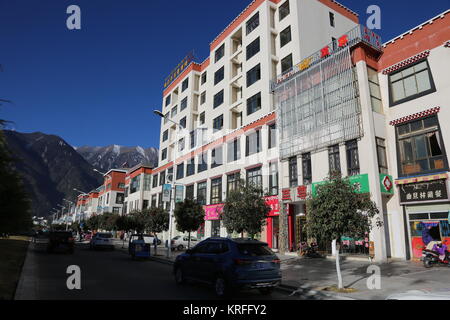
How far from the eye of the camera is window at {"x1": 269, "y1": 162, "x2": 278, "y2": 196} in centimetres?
2731

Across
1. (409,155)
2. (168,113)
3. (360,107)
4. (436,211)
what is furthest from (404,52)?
(168,113)

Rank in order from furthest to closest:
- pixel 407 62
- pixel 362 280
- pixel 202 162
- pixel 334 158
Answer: pixel 202 162
pixel 334 158
pixel 407 62
pixel 362 280

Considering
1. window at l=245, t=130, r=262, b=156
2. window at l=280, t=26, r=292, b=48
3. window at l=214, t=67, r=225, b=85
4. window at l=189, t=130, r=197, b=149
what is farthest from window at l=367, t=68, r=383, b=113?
window at l=189, t=130, r=197, b=149

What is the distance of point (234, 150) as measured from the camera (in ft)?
112

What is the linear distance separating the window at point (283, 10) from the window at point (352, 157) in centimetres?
1934

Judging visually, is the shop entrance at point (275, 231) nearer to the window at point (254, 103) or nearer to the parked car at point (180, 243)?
the parked car at point (180, 243)

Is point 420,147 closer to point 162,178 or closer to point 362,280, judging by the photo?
point 362,280

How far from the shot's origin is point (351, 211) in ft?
36.0

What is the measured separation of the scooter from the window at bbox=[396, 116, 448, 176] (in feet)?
14.5

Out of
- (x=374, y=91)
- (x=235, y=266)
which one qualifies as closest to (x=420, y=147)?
(x=374, y=91)

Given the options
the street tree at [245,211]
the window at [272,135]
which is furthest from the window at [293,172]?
the street tree at [245,211]

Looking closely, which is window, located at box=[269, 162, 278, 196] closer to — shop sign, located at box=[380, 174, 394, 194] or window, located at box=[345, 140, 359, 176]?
window, located at box=[345, 140, 359, 176]

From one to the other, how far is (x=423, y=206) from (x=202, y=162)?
88.5 feet

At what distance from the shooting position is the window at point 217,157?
36375 millimetres
